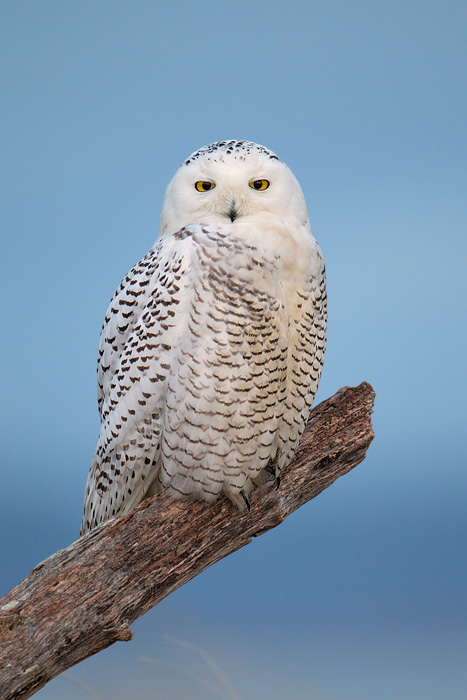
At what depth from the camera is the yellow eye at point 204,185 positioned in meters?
2.46

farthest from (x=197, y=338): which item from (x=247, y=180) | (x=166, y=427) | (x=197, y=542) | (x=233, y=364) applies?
(x=197, y=542)

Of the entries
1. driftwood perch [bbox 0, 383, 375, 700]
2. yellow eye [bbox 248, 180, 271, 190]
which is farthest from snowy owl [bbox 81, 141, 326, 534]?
driftwood perch [bbox 0, 383, 375, 700]

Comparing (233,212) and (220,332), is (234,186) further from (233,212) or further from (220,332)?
(220,332)

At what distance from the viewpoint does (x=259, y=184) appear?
246 cm

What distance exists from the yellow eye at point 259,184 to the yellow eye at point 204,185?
0.40 ft

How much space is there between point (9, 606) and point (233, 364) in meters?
0.99

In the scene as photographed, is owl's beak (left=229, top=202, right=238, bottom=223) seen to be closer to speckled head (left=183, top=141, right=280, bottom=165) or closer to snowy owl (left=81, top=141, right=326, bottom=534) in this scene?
snowy owl (left=81, top=141, right=326, bottom=534)

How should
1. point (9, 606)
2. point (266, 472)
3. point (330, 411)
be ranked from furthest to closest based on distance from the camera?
point (330, 411)
point (266, 472)
point (9, 606)

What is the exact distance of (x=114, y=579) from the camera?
2463 millimetres

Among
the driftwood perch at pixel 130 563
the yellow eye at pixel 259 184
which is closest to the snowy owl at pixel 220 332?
the yellow eye at pixel 259 184

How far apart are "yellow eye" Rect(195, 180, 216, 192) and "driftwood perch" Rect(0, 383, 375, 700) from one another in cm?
101

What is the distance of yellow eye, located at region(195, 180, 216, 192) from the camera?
246 centimetres

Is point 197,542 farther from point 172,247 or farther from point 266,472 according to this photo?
point 172,247

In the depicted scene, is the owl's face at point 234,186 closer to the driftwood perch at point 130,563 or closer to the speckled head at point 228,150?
the speckled head at point 228,150
